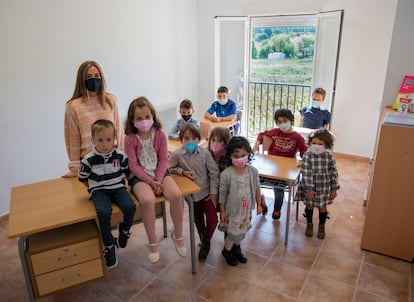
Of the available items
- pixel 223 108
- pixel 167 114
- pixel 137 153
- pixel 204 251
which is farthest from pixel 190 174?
pixel 167 114

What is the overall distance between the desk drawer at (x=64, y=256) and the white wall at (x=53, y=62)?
5.73 ft

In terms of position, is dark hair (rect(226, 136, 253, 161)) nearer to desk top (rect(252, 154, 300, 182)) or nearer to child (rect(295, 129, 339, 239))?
desk top (rect(252, 154, 300, 182))

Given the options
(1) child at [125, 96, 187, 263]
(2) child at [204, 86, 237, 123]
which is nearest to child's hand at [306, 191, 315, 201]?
(1) child at [125, 96, 187, 263]

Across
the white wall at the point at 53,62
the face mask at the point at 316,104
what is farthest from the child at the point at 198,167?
the face mask at the point at 316,104

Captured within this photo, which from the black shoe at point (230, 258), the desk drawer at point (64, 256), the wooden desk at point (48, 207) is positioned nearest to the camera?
the wooden desk at point (48, 207)

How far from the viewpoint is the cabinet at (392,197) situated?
8.28 ft

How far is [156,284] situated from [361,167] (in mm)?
3425

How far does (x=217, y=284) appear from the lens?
2498mm

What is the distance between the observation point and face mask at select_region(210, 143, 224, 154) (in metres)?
2.57

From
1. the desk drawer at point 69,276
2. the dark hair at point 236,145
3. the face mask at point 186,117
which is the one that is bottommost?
the desk drawer at point 69,276

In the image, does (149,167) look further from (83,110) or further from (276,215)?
(276,215)

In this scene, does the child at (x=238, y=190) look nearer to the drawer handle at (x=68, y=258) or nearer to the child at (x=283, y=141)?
the child at (x=283, y=141)

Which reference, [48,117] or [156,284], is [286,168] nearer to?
[156,284]

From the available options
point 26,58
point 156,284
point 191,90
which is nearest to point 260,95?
point 191,90
